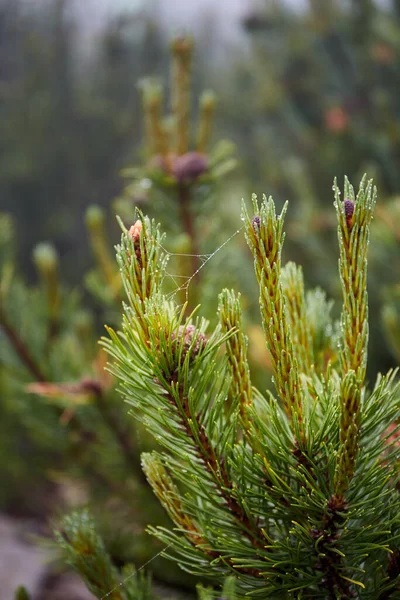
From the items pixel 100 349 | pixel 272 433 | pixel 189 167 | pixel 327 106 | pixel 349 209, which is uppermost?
pixel 327 106

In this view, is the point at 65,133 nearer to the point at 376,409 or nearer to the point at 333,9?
the point at 333,9

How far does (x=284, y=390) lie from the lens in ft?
1.30

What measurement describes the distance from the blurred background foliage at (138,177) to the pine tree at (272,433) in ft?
0.61

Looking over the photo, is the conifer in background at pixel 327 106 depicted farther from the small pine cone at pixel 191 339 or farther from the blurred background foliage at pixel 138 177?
the small pine cone at pixel 191 339

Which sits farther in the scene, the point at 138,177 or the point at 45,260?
the point at 45,260

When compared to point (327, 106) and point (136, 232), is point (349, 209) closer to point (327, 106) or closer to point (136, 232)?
point (136, 232)

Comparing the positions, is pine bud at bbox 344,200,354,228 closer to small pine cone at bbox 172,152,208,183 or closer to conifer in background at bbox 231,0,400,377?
small pine cone at bbox 172,152,208,183

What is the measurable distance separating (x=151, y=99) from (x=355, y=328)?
59 cm

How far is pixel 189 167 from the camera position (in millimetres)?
827

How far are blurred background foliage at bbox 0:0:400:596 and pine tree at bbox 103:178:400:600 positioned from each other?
19cm

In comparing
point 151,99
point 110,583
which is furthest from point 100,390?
point 151,99

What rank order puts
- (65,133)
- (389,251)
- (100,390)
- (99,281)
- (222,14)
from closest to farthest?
(100,390) → (99,281) → (389,251) → (65,133) → (222,14)

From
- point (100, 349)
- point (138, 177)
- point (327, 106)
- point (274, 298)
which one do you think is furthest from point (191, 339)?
point (327, 106)

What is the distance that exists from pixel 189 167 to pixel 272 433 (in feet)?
1.76
